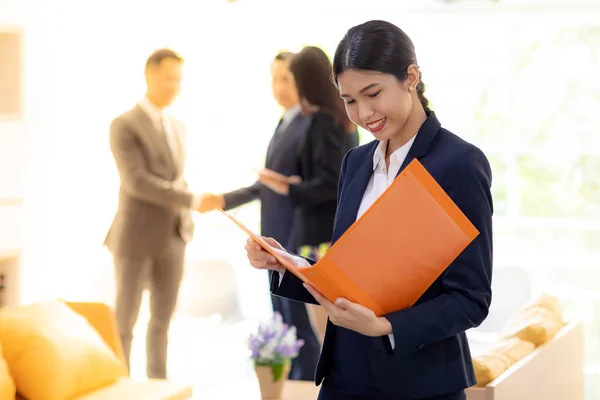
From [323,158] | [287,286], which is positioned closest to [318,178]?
[323,158]

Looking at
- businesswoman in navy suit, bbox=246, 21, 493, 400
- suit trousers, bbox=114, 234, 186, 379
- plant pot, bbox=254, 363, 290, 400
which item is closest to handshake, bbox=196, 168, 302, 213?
suit trousers, bbox=114, 234, 186, 379

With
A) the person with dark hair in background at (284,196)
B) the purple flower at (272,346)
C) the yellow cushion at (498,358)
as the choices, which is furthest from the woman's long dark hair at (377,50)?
the person with dark hair in background at (284,196)

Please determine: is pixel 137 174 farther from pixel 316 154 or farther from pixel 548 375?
pixel 548 375

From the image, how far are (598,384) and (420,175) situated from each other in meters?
4.27

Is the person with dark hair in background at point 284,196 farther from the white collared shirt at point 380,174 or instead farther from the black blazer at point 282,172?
the white collared shirt at point 380,174

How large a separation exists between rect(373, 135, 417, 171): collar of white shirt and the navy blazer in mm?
30

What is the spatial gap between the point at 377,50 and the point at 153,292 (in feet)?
11.0

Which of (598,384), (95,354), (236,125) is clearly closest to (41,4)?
(236,125)

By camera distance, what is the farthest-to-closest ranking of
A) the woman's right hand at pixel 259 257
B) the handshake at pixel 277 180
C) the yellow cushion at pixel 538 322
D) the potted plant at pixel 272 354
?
the handshake at pixel 277 180 → the yellow cushion at pixel 538 322 → the potted plant at pixel 272 354 → the woman's right hand at pixel 259 257

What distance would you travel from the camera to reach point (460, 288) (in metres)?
1.54

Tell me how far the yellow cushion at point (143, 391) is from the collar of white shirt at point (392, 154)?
1832 mm

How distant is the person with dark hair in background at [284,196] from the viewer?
4461mm

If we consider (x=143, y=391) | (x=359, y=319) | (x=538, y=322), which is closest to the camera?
(x=359, y=319)

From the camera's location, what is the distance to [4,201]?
15.6 feet
